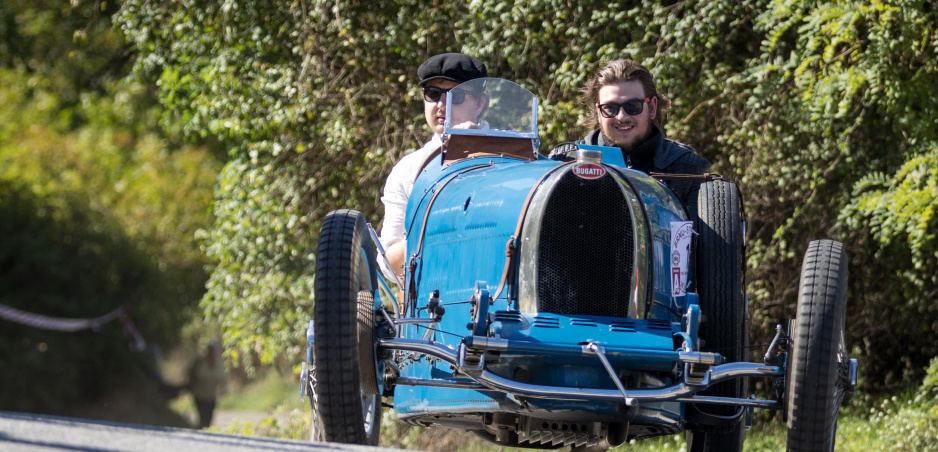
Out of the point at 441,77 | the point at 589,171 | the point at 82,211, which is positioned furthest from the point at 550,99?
the point at 82,211

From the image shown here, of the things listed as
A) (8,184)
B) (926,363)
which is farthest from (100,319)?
(926,363)

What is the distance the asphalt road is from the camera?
3.16 metres

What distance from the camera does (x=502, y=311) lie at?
4.29 meters

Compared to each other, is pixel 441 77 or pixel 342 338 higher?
pixel 441 77

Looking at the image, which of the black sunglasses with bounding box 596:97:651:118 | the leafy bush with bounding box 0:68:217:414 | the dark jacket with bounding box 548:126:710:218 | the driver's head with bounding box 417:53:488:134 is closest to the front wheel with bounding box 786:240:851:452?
the dark jacket with bounding box 548:126:710:218

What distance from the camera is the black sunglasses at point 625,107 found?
5910 millimetres

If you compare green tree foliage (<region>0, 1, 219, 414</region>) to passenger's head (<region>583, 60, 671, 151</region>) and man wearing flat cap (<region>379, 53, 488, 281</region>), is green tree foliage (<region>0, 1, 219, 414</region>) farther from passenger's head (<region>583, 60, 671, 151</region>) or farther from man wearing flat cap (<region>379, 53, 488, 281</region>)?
passenger's head (<region>583, 60, 671, 151</region>)

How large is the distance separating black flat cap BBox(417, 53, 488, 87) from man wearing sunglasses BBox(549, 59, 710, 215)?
3.09 ft

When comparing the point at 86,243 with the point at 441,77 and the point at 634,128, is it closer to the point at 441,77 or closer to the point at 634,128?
the point at 441,77

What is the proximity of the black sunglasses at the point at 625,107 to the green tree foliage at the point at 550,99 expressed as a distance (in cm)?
192

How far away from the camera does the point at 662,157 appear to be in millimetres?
5871

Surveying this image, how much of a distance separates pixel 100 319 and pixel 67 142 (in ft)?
20.4

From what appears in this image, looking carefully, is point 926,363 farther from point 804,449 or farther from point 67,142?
point 67,142

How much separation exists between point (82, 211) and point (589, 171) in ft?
59.3
